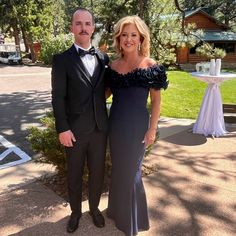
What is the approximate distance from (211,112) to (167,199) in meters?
3.35

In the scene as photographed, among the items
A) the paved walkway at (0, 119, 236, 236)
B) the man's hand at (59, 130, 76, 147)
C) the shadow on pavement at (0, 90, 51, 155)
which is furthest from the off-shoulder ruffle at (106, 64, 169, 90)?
the shadow on pavement at (0, 90, 51, 155)

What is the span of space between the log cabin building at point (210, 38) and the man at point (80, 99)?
26.1 meters

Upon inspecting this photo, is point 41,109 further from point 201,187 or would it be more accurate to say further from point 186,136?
point 201,187

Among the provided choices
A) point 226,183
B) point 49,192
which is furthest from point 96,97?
point 226,183

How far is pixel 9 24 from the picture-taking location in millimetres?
29422

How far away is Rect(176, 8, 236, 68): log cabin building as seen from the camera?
28928 millimetres

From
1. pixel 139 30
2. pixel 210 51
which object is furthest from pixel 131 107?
pixel 210 51

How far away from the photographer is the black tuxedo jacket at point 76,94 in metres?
2.97

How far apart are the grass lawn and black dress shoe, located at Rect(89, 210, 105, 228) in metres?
6.00

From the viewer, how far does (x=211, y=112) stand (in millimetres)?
7035

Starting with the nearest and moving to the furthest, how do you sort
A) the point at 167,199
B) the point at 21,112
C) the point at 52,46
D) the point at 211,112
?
the point at 167,199
the point at 211,112
the point at 21,112
the point at 52,46

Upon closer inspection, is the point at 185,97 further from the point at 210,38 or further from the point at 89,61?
the point at 210,38

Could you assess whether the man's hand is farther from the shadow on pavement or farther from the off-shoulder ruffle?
the shadow on pavement

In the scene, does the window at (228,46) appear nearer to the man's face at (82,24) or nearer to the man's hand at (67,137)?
the man's face at (82,24)
